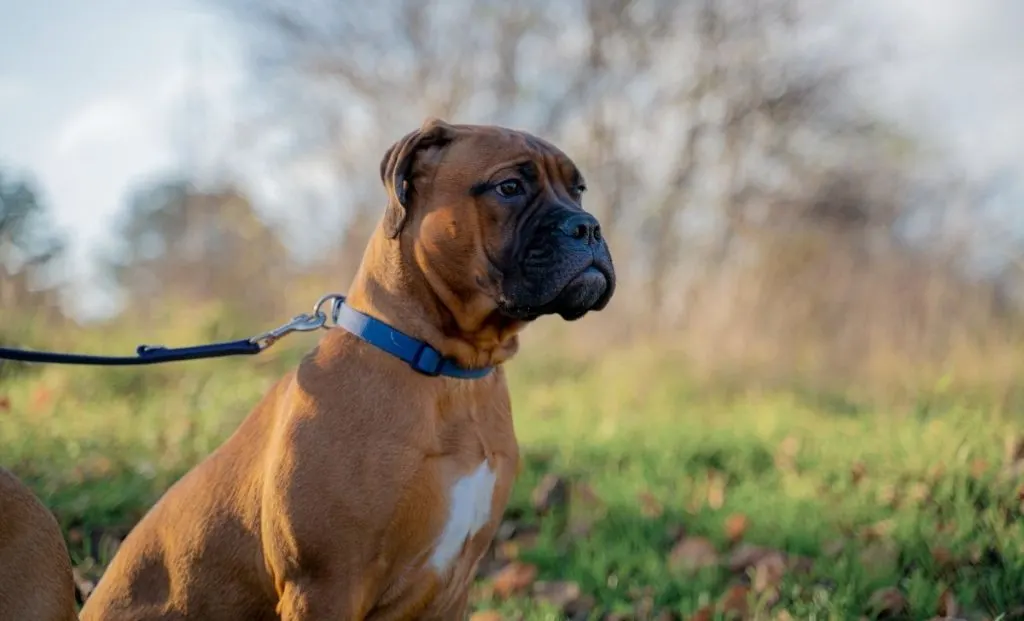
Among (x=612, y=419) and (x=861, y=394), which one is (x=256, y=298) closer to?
(x=612, y=419)

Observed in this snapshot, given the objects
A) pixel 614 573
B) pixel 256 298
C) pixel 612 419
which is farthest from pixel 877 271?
pixel 614 573

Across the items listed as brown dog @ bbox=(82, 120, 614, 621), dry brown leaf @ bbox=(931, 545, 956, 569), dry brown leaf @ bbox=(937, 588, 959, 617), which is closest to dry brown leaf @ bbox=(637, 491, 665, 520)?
dry brown leaf @ bbox=(931, 545, 956, 569)

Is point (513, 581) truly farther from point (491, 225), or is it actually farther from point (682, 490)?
point (491, 225)

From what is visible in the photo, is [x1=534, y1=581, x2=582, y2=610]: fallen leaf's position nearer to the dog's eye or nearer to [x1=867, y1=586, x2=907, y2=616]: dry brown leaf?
[x1=867, y1=586, x2=907, y2=616]: dry brown leaf

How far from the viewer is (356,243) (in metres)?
12.0

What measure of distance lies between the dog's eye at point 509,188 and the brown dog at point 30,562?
144 cm

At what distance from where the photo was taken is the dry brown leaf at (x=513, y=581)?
4434mm

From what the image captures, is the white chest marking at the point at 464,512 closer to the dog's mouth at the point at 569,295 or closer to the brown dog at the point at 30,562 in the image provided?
the dog's mouth at the point at 569,295

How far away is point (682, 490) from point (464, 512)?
3.29 metres

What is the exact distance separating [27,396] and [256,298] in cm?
411

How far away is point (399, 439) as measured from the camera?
9.08ft

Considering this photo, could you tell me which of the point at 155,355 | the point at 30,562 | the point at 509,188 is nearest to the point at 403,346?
the point at 509,188

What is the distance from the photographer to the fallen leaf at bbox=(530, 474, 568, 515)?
18.4 ft

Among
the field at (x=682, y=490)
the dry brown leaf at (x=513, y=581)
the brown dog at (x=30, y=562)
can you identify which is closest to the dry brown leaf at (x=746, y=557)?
the field at (x=682, y=490)
